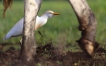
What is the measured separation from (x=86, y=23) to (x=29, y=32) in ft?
2.10

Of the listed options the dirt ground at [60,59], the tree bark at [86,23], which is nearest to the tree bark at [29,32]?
the dirt ground at [60,59]

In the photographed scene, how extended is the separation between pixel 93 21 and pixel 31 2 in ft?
2.35

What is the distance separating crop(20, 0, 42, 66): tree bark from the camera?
5344 mm

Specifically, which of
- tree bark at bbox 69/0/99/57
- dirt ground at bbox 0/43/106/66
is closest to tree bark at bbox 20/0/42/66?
dirt ground at bbox 0/43/106/66

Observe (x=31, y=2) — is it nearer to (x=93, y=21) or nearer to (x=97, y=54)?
(x=93, y=21)

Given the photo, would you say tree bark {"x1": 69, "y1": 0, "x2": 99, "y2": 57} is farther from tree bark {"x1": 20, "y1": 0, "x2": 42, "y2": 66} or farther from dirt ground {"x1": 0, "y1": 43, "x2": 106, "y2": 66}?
tree bark {"x1": 20, "y1": 0, "x2": 42, "y2": 66}

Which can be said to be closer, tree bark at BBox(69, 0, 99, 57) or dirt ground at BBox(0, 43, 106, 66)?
tree bark at BBox(69, 0, 99, 57)

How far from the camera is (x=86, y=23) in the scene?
538cm

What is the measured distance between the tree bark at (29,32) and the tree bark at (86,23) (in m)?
0.41

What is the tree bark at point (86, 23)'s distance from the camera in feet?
17.5

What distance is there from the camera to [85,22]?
212 inches

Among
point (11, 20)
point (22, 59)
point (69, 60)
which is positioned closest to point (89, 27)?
point (69, 60)

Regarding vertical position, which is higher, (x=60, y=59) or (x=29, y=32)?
(x=29, y=32)

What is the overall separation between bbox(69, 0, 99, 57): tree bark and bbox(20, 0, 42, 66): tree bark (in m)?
0.41
